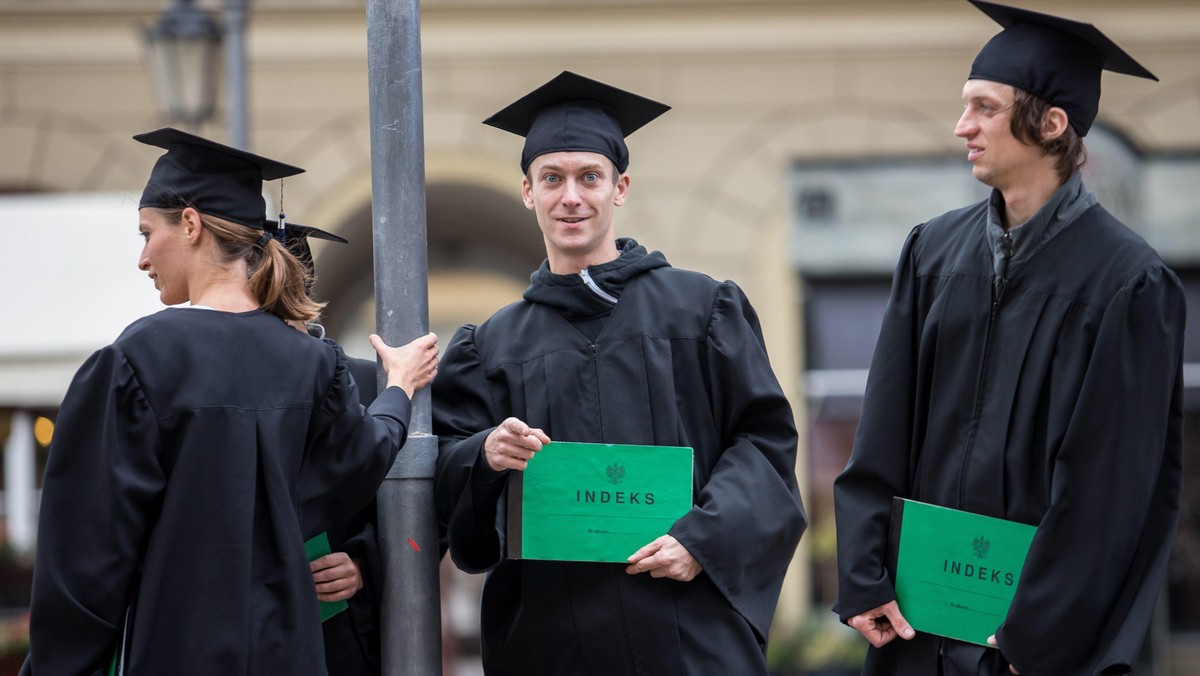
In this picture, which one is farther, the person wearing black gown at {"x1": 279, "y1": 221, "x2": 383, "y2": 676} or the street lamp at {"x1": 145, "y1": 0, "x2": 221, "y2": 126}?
the street lamp at {"x1": 145, "y1": 0, "x2": 221, "y2": 126}

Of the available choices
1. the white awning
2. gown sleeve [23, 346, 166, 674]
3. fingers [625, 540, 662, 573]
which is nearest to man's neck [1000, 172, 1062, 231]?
fingers [625, 540, 662, 573]

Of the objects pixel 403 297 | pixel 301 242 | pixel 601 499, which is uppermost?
pixel 301 242

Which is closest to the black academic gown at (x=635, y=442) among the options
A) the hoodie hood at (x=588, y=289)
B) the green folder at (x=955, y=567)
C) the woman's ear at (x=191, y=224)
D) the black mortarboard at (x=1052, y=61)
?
the hoodie hood at (x=588, y=289)

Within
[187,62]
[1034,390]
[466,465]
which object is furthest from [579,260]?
[187,62]

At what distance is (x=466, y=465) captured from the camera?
Answer: 141 inches

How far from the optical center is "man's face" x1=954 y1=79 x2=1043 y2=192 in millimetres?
3301

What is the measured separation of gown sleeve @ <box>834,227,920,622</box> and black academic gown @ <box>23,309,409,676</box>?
119 cm

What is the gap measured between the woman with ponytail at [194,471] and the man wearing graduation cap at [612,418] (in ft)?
1.48

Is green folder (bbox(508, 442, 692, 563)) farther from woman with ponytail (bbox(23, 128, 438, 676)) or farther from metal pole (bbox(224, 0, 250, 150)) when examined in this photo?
metal pole (bbox(224, 0, 250, 150))

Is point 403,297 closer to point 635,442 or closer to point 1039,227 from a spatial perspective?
point 635,442

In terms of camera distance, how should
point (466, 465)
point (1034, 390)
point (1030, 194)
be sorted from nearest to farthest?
point (1034, 390), point (1030, 194), point (466, 465)

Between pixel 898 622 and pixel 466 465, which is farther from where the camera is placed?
pixel 466 465

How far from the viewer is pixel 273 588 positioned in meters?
3.25

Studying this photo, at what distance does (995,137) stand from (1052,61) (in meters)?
0.20
